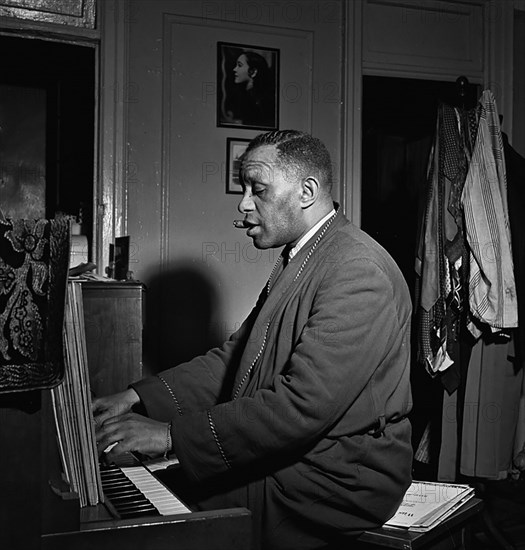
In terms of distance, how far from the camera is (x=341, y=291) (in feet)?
6.23

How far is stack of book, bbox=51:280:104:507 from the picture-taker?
1.36 meters

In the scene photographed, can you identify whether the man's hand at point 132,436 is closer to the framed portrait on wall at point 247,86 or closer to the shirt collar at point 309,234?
the shirt collar at point 309,234

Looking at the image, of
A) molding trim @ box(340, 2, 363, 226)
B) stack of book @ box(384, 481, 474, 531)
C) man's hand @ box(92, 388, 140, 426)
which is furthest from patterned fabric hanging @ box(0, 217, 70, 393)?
molding trim @ box(340, 2, 363, 226)

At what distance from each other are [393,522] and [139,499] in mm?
817

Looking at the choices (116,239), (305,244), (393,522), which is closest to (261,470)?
(393,522)

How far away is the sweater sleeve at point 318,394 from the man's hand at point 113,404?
393 millimetres

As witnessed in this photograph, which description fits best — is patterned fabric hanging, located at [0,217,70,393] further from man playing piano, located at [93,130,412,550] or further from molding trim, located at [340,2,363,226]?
molding trim, located at [340,2,363,226]

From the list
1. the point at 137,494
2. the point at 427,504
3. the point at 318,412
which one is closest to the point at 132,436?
the point at 137,494

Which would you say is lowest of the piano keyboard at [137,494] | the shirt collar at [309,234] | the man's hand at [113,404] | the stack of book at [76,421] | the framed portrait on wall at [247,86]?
the piano keyboard at [137,494]

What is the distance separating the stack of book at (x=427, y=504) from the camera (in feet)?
6.43

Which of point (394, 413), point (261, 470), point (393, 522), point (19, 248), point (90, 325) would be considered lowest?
point (393, 522)

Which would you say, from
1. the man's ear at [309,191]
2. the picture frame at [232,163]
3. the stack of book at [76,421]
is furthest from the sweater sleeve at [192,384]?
the picture frame at [232,163]

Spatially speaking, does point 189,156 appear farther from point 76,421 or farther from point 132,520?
point 132,520

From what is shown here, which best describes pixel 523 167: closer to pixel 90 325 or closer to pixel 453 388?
pixel 453 388
